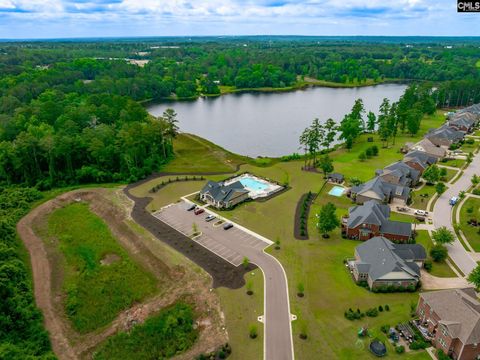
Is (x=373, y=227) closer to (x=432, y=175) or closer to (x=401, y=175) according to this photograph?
(x=401, y=175)

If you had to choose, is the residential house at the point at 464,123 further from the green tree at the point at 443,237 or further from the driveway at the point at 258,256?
the driveway at the point at 258,256

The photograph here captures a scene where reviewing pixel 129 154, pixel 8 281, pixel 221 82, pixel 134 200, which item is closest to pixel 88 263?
pixel 8 281

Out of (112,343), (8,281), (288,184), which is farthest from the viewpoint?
(288,184)

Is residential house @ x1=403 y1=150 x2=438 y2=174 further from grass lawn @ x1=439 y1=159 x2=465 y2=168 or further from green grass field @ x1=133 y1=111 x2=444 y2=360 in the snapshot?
green grass field @ x1=133 y1=111 x2=444 y2=360

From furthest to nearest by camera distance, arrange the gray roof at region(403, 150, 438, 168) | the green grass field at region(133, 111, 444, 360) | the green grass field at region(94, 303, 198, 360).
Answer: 1. the gray roof at region(403, 150, 438, 168)
2. the green grass field at region(133, 111, 444, 360)
3. the green grass field at region(94, 303, 198, 360)

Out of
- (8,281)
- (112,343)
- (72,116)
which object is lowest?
(112,343)

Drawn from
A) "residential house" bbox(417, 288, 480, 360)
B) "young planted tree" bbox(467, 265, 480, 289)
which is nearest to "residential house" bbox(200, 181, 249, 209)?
"residential house" bbox(417, 288, 480, 360)

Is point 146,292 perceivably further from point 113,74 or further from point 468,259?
point 113,74
